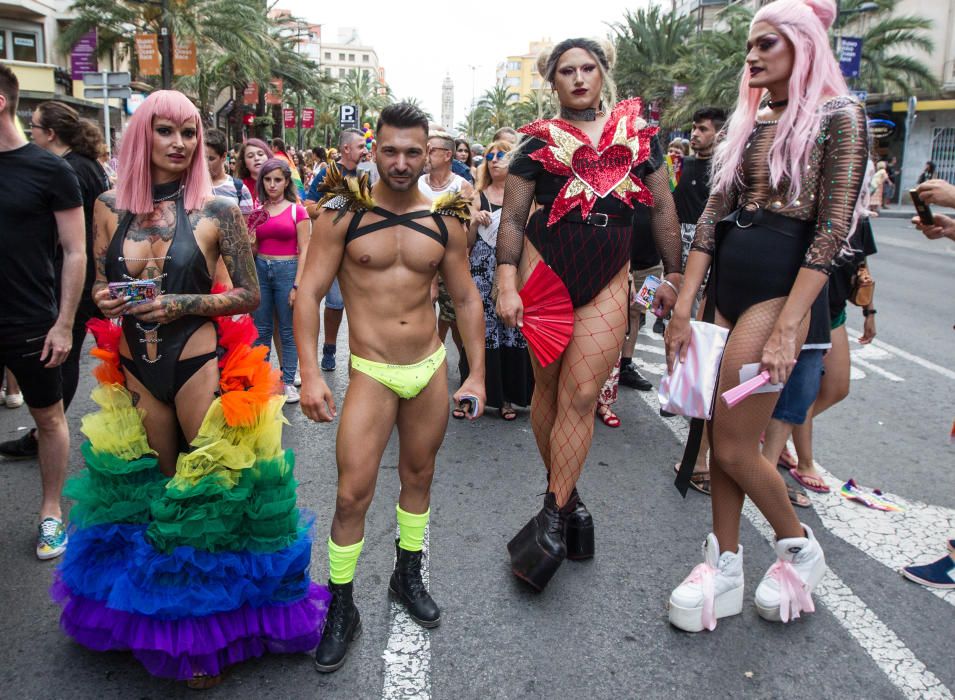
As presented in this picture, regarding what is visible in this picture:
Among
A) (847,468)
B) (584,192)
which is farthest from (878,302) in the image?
(584,192)

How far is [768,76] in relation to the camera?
281cm

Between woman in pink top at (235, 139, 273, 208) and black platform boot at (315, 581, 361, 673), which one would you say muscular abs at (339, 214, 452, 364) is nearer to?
black platform boot at (315, 581, 361, 673)

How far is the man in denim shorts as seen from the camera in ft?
11.2

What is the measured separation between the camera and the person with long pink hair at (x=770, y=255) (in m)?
2.71

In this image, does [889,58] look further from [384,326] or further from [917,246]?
[384,326]

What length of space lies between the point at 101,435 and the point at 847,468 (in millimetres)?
4256

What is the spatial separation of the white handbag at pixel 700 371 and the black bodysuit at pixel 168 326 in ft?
5.89

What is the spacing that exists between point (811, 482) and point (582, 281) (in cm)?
218

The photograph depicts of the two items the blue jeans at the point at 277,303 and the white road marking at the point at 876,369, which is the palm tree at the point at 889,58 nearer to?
the white road marking at the point at 876,369

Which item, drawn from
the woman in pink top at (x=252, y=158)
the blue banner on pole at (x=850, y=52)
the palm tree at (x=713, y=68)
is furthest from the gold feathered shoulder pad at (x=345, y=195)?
the palm tree at (x=713, y=68)

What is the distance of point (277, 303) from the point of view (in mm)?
6234

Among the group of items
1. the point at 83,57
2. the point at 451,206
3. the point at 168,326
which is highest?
the point at 83,57

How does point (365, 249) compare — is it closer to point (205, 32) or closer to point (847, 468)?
point (847, 468)

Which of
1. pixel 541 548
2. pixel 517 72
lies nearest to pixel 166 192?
pixel 541 548
